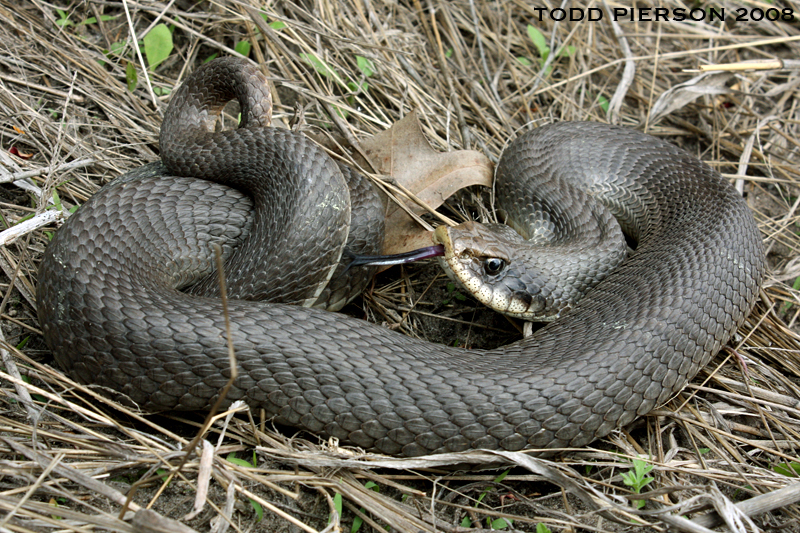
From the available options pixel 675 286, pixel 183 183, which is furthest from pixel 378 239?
pixel 675 286

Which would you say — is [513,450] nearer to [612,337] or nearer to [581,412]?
[581,412]

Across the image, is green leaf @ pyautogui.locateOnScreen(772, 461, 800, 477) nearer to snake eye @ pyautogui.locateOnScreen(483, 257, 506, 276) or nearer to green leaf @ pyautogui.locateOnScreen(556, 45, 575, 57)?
snake eye @ pyautogui.locateOnScreen(483, 257, 506, 276)

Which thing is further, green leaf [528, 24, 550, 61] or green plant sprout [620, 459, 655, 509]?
green leaf [528, 24, 550, 61]

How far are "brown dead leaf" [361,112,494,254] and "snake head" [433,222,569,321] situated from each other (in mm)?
489

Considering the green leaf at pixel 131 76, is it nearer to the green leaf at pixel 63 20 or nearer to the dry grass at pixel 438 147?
the dry grass at pixel 438 147

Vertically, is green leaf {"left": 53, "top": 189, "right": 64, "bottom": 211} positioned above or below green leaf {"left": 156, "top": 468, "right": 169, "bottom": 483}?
above

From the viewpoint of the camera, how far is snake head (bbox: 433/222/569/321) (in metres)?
3.36

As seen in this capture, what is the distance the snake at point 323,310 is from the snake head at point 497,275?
0.08 feet

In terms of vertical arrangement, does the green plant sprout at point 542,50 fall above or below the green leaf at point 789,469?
above

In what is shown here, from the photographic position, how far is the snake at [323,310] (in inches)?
103

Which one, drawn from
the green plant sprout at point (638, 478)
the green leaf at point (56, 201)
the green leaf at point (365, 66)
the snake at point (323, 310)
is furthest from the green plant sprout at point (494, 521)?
the green leaf at point (365, 66)

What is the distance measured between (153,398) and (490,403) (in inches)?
58.5

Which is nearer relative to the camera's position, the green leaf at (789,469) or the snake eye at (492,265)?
the green leaf at (789,469)

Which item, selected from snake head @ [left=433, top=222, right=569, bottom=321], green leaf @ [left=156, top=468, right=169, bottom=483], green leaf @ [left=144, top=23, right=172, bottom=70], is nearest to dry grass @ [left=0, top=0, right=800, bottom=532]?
green leaf @ [left=156, top=468, right=169, bottom=483]
